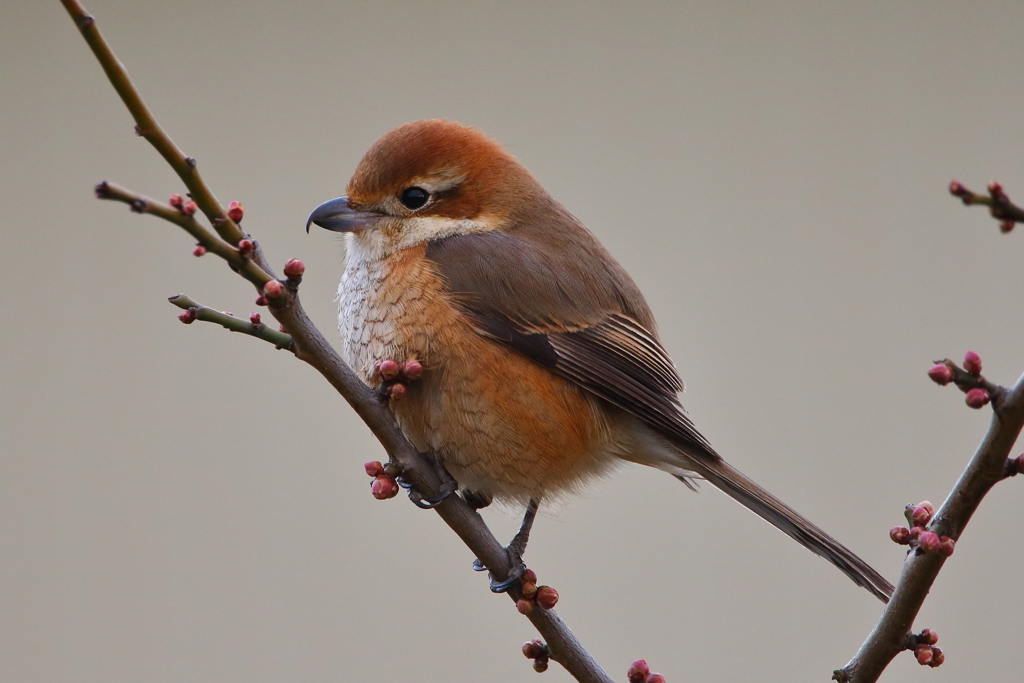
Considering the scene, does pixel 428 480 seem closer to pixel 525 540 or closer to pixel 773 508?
pixel 525 540

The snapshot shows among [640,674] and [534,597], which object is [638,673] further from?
[534,597]

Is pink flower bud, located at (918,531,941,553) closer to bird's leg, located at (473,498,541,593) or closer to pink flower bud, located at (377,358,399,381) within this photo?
bird's leg, located at (473,498,541,593)

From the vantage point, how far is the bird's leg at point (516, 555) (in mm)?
1817

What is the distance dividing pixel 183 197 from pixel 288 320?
239 millimetres

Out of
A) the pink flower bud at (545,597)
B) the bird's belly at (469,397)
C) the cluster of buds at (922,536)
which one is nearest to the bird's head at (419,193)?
the bird's belly at (469,397)

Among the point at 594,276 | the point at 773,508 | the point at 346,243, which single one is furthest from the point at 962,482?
the point at 346,243

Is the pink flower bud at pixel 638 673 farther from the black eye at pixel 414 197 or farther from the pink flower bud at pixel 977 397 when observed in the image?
the black eye at pixel 414 197

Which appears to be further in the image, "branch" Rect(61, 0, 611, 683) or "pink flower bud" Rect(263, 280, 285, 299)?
"pink flower bud" Rect(263, 280, 285, 299)

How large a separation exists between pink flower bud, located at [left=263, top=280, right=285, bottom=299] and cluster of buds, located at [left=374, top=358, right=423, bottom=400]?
1.17 feet

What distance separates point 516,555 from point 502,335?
47 cm

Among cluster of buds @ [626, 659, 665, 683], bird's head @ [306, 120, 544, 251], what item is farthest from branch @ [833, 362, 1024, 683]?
bird's head @ [306, 120, 544, 251]

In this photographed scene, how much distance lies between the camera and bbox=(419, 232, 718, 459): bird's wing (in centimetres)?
213

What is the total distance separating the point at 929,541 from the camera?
1.30m

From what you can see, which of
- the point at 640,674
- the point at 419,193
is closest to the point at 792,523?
the point at 640,674
